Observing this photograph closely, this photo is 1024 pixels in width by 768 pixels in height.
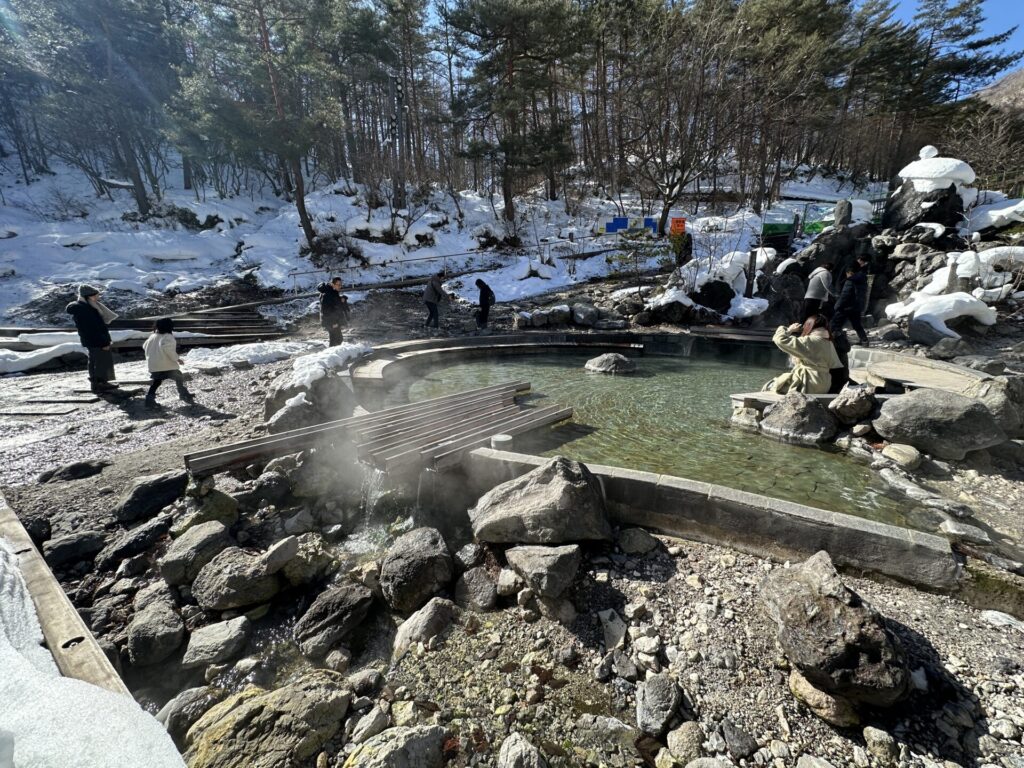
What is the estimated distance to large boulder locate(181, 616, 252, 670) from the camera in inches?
122

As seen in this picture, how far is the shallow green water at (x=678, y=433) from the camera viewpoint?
4.46 m

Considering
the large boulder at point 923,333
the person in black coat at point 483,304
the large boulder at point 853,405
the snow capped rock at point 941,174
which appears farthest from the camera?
the snow capped rock at point 941,174

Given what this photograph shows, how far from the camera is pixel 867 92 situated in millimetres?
29578

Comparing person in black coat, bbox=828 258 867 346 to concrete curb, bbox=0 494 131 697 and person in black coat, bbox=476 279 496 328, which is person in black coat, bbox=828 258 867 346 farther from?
concrete curb, bbox=0 494 131 697

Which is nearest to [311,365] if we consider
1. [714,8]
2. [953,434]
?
[953,434]

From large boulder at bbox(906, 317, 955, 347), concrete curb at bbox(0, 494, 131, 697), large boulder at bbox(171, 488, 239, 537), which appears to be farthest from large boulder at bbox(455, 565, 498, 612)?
large boulder at bbox(906, 317, 955, 347)

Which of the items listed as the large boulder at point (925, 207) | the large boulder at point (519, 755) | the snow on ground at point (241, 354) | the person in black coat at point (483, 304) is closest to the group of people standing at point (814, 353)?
the large boulder at point (519, 755)

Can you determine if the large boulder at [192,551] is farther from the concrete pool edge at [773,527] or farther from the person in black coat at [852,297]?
the person in black coat at [852,297]

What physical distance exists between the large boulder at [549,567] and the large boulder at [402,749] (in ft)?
3.37

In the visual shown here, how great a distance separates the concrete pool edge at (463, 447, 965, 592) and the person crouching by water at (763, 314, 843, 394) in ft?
10.7

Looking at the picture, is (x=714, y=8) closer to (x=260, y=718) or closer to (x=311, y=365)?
(x=311, y=365)

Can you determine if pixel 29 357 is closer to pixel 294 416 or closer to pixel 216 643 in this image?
pixel 294 416

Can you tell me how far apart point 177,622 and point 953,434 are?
739cm

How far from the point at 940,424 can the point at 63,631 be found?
7519 mm
